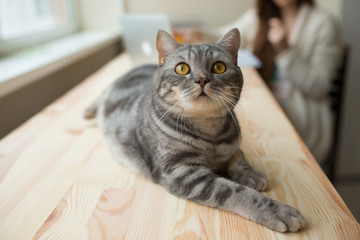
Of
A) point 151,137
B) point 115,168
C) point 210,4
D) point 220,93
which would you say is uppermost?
point 210,4

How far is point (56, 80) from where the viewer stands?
159 cm

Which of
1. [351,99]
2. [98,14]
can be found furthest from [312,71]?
[98,14]

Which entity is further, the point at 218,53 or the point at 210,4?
the point at 210,4

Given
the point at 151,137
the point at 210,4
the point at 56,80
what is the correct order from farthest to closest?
the point at 210,4 < the point at 56,80 < the point at 151,137

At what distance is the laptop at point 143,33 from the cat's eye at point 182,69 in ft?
2.41

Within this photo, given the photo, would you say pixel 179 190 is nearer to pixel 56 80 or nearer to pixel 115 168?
pixel 115 168

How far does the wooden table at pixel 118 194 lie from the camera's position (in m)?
0.61

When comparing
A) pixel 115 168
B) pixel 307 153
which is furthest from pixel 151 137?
pixel 307 153

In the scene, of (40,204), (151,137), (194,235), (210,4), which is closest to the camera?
(194,235)

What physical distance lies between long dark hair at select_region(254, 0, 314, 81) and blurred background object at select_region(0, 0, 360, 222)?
0.41 m

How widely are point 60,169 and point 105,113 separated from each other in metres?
0.29

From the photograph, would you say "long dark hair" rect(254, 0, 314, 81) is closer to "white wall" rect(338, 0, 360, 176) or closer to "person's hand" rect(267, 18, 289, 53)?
"person's hand" rect(267, 18, 289, 53)

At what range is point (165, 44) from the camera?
0.80 meters

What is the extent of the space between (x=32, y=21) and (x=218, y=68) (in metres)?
1.65
